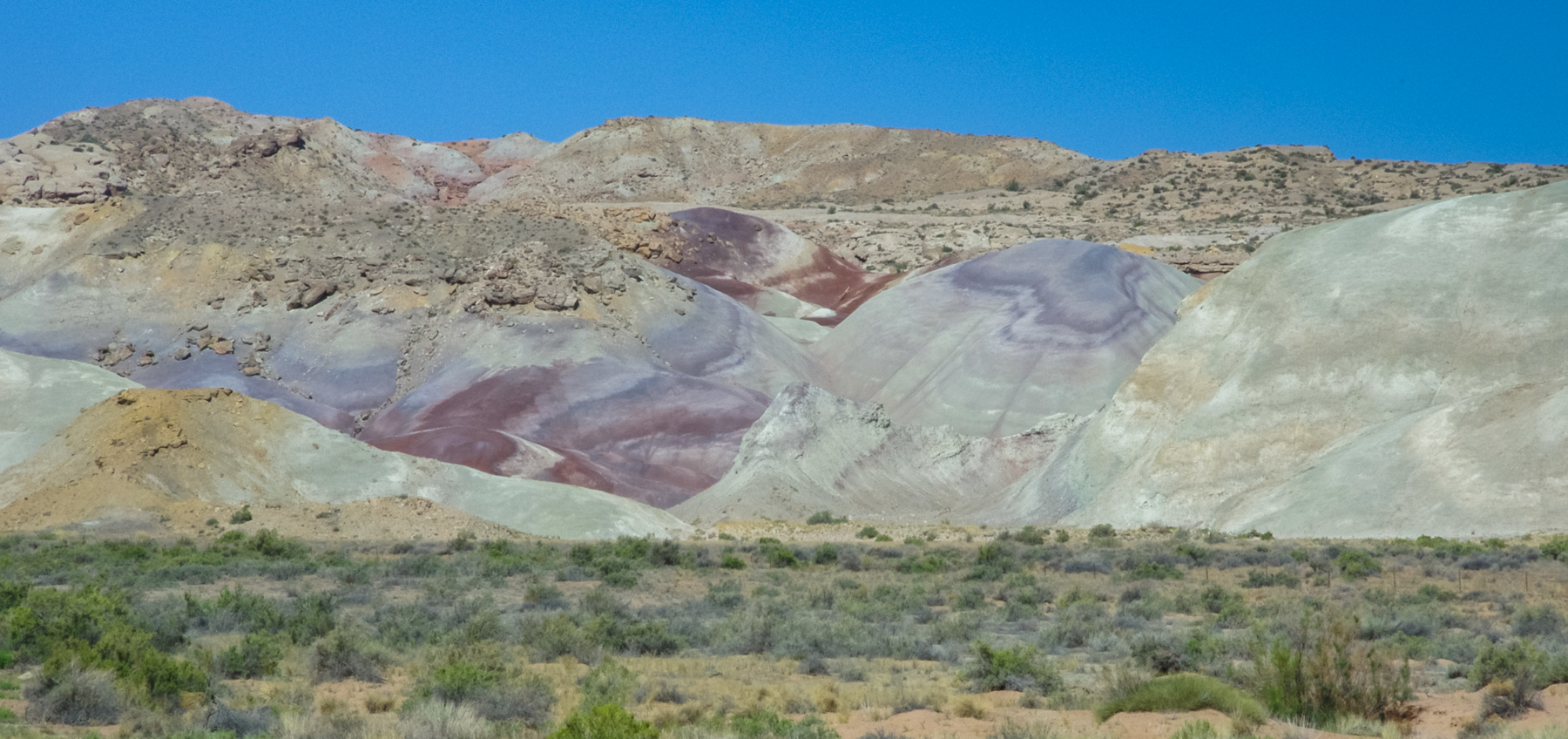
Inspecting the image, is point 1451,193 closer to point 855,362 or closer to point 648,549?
point 855,362

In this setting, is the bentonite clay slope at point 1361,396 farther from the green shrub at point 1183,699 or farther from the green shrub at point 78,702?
the green shrub at point 78,702

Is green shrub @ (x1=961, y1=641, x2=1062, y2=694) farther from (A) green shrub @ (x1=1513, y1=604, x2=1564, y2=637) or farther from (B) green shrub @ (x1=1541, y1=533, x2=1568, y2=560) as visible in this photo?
(B) green shrub @ (x1=1541, y1=533, x2=1568, y2=560)

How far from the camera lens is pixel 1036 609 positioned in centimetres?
1820

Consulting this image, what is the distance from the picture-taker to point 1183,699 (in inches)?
392

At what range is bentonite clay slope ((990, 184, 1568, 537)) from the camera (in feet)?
93.8

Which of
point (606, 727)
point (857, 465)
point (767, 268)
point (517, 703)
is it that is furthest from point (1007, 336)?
point (606, 727)

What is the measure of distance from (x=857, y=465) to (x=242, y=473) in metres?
19.8

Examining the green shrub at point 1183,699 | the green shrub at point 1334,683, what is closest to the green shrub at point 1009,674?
the green shrub at point 1183,699

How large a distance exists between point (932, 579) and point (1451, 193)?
289ft

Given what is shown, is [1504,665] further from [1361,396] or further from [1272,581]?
[1361,396]

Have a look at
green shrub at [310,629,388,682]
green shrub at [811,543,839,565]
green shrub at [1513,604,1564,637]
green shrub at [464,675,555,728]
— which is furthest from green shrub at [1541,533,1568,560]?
green shrub at [310,629,388,682]

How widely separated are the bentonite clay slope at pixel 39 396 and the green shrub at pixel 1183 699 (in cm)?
3715

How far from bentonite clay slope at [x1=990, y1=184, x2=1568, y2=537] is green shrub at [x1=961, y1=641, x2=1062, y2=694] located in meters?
19.1

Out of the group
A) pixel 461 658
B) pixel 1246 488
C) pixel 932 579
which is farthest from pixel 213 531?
pixel 1246 488
